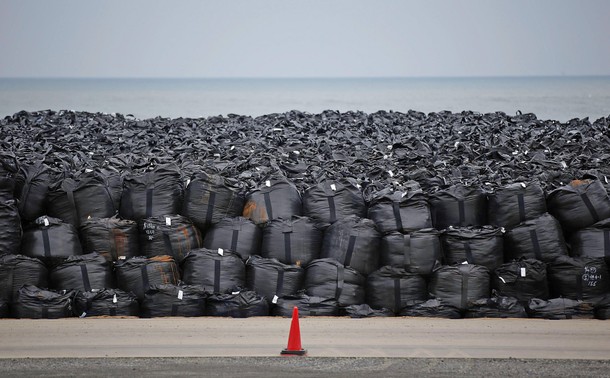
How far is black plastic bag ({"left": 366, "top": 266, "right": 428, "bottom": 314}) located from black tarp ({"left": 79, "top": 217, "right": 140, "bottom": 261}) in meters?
2.52

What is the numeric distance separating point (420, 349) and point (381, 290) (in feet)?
4.77

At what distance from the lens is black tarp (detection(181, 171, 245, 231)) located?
A: 32.8ft

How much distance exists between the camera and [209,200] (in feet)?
32.9

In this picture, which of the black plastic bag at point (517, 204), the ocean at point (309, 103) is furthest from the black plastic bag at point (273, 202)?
the ocean at point (309, 103)

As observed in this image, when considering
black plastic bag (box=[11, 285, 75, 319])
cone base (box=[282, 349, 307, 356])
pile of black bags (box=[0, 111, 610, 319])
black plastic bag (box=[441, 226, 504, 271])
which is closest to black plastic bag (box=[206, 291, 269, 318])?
pile of black bags (box=[0, 111, 610, 319])

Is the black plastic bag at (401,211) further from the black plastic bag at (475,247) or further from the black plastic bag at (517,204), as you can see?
the black plastic bag at (517,204)

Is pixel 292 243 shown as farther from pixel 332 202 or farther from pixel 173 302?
pixel 173 302

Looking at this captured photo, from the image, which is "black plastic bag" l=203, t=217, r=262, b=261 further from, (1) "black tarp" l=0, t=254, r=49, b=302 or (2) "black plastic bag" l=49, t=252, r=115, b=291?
(1) "black tarp" l=0, t=254, r=49, b=302

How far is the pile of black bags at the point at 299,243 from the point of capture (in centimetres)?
923

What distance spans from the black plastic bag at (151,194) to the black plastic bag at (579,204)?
406 cm

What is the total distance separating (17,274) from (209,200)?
6.90 feet

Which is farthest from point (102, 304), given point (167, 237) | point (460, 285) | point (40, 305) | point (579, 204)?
point (579, 204)

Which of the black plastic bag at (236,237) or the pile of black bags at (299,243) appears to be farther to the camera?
the black plastic bag at (236,237)

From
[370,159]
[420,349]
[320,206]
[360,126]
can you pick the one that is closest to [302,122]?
[360,126]
